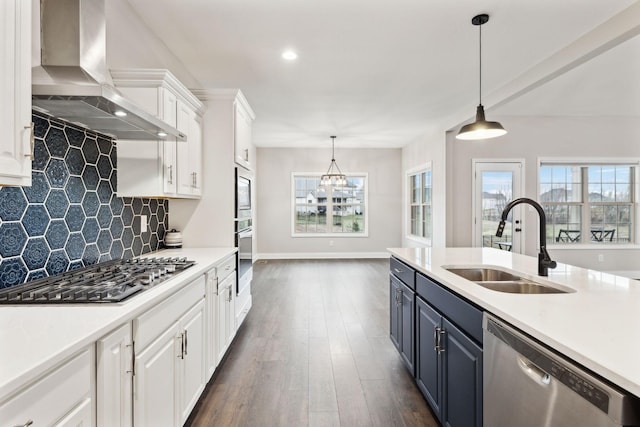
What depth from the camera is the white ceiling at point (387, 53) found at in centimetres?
249

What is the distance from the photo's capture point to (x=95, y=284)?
5.03ft

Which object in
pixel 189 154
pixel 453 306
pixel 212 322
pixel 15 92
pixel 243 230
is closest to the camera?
pixel 15 92

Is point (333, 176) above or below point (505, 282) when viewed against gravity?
above

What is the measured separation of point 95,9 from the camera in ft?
5.65

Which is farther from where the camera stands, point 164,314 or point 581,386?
point 164,314

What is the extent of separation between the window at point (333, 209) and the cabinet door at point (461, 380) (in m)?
6.29

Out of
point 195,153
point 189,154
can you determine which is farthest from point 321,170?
point 189,154

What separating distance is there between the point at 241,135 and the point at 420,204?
15.7ft

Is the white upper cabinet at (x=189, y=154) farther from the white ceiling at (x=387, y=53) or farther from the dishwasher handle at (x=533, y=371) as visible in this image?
the dishwasher handle at (x=533, y=371)

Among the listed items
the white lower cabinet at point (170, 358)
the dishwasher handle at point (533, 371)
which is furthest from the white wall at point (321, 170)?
the dishwasher handle at point (533, 371)

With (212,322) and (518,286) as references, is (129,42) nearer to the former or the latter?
(212,322)

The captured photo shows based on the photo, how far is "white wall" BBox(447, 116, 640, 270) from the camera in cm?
549

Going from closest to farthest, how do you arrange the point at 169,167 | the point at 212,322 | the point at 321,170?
the point at 212,322 → the point at 169,167 → the point at 321,170

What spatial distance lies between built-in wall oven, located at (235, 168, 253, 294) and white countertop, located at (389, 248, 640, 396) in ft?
6.11
